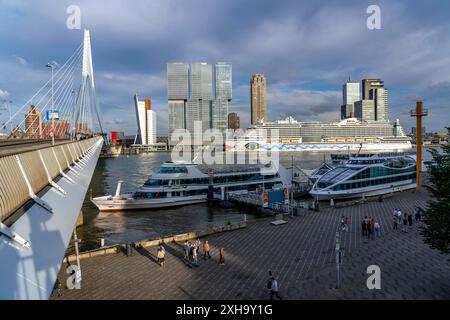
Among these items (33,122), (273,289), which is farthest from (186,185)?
(273,289)

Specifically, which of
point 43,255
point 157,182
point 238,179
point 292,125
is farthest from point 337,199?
point 292,125

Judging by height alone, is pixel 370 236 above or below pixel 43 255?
below

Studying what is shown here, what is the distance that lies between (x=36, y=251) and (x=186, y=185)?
1137 inches

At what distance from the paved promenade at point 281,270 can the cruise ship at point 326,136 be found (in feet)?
361

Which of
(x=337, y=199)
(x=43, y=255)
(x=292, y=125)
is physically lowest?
(x=337, y=199)

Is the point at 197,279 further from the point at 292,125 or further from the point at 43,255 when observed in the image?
the point at 292,125

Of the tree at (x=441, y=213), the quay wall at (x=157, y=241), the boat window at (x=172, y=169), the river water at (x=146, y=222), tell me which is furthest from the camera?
the boat window at (x=172, y=169)

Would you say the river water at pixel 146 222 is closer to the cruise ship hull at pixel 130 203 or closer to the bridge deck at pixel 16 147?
the cruise ship hull at pixel 130 203

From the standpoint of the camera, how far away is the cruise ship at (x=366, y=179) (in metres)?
31.3

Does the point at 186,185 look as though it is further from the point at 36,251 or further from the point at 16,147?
the point at 36,251

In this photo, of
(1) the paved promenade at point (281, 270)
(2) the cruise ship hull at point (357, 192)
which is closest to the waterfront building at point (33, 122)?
(1) the paved promenade at point (281, 270)

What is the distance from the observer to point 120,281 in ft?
38.4

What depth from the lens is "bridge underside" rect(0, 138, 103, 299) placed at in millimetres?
3891

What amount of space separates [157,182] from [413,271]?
24.8 meters
